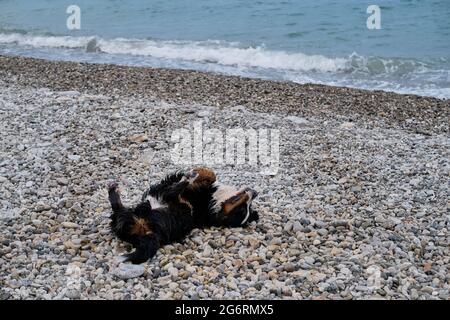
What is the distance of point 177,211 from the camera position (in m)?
5.21

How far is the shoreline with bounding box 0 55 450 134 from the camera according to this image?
10461mm

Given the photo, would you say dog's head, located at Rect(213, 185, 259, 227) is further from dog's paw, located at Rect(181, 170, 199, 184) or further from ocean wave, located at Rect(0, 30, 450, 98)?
ocean wave, located at Rect(0, 30, 450, 98)

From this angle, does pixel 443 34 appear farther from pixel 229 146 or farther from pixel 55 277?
pixel 55 277

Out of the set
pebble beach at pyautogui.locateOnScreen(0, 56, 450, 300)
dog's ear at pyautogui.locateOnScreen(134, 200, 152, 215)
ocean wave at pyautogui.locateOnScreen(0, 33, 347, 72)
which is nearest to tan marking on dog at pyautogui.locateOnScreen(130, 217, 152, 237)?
dog's ear at pyautogui.locateOnScreen(134, 200, 152, 215)

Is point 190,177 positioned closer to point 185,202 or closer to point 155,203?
point 185,202

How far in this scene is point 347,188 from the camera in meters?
6.54

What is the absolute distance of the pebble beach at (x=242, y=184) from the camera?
4.56 metres

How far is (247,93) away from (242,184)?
5.28 metres

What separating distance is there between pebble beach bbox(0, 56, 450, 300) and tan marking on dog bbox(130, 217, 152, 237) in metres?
0.23

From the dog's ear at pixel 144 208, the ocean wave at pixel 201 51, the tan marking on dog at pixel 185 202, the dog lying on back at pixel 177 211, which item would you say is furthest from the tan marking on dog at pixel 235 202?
the ocean wave at pixel 201 51

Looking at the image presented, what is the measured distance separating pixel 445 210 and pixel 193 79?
7.98 m

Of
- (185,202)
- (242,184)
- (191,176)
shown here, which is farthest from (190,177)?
(242,184)

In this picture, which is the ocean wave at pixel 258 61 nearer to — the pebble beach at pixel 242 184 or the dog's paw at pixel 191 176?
the pebble beach at pixel 242 184

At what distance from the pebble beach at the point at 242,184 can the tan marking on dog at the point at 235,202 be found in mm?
209
